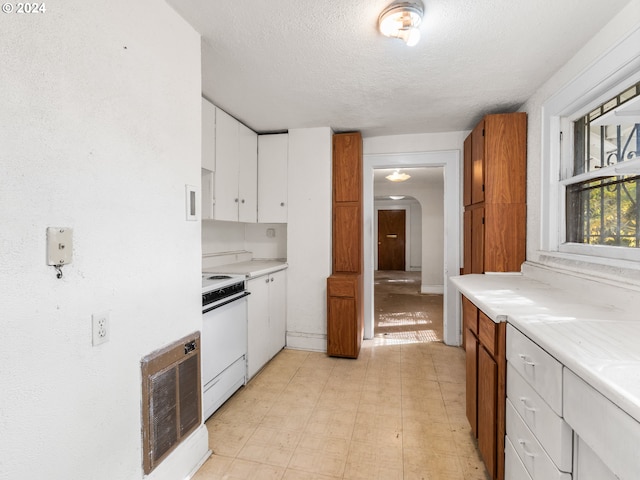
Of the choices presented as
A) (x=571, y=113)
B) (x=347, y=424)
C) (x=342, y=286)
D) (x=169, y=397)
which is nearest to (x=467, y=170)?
(x=571, y=113)

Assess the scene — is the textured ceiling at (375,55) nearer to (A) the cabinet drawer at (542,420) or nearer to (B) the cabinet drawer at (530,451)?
(A) the cabinet drawer at (542,420)

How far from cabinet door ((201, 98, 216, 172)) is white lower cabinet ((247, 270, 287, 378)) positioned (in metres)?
1.02

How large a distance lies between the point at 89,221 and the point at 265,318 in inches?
78.3

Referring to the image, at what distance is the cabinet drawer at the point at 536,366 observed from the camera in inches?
38.2

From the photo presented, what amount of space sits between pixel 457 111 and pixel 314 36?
1.68 m

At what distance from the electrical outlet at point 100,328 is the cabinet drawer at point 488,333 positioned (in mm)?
1614

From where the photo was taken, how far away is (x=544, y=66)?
2053 mm

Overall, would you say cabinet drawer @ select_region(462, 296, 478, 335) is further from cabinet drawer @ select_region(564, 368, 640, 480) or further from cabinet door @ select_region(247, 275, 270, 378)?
cabinet door @ select_region(247, 275, 270, 378)

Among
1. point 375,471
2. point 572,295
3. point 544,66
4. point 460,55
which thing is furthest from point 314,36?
point 375,471

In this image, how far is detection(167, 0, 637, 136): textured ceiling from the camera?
5.06 ft

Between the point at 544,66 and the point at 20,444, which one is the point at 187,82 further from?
the point at 544,66

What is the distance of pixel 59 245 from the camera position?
1009 mm

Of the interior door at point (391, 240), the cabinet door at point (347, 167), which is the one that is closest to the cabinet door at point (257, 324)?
the cabinet door at point (347, 167)

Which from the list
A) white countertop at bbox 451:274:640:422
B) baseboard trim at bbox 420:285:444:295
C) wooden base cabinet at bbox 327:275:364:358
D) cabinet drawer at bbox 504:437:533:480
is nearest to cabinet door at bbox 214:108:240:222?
wooden base cabinet at bbox 327:275:364:358
